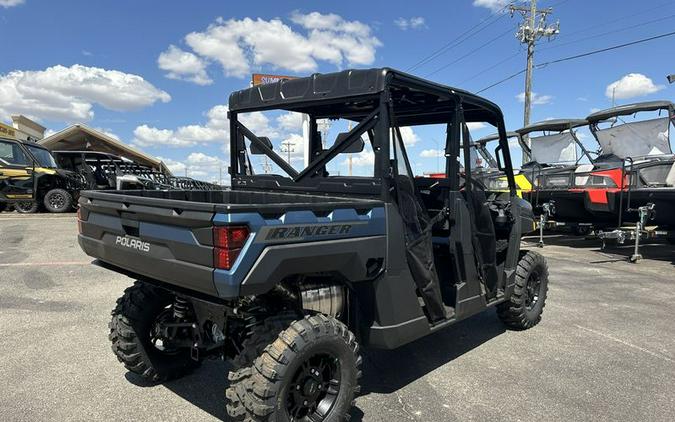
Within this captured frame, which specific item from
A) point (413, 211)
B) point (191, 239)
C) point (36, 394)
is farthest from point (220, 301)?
point (36, 394)

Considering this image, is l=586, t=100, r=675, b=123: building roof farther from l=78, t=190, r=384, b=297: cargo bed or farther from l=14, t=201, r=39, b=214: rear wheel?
l=14, t=201, r=39, b=214: rear wheel

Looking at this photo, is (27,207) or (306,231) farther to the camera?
(27,207)

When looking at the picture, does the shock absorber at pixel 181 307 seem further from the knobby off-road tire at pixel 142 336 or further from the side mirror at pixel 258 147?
the side mirror at pixel 258 147

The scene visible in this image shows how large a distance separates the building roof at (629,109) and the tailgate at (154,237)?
11.3 m

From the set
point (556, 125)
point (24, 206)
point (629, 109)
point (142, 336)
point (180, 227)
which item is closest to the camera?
point (180, 227)

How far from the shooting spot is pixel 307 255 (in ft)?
8.77

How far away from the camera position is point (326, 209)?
280cm

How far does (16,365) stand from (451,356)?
3681 millimetres

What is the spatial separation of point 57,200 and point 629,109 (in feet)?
53.2

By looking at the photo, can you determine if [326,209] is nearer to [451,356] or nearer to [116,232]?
[116,232]

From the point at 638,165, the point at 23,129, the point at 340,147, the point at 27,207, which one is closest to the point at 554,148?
the point at 638,165

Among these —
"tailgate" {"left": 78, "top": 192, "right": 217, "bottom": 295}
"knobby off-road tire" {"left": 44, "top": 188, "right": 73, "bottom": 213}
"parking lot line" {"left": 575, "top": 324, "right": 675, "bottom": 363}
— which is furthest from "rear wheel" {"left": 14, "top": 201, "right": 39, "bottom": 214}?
"parking lot line" {"left": 575, "top": 324, "right": 675, "bottom": 363}

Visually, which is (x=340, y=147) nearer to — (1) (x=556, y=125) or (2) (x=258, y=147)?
(2) (x=258, y=147)

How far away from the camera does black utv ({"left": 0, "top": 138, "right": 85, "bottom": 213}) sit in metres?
14.7
